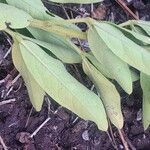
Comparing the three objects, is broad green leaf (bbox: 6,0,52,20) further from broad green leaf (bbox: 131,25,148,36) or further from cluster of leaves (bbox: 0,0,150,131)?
broad green leaf (bbox: 131,25,148,36)

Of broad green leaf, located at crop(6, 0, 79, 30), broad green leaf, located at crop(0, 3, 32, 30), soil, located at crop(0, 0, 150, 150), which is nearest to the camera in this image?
broad green leaf, located at crop(0, 3, 32, 30)

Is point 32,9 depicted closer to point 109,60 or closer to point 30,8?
point 30,8

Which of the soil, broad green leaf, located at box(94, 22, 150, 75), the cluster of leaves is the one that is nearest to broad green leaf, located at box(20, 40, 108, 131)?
the cluster of leaves

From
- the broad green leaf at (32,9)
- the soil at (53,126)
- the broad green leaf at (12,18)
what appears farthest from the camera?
the soil at (53,126)

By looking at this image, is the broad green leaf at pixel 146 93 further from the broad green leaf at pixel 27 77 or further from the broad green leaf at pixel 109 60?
the broad green leaf at pixel 27 77

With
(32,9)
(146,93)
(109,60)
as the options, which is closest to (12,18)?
(32,9)

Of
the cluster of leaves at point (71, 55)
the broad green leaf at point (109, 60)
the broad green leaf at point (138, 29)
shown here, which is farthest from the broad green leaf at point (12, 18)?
the broad green leaf at point (138, 29)
